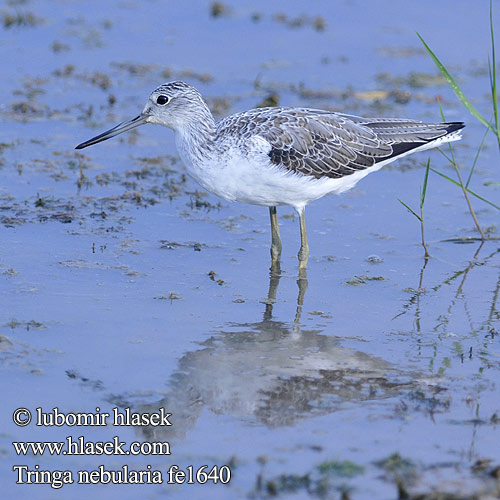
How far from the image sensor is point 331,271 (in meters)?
9.17

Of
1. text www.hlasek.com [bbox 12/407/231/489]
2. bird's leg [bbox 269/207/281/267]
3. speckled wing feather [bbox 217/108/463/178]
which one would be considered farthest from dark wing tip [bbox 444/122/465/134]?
text www.hlasek.com [bbox 12/407/231/489]

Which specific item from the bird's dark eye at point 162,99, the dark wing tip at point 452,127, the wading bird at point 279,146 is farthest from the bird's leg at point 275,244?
the dark wing tip at point 452,127

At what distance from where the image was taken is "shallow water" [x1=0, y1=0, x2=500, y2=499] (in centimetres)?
598

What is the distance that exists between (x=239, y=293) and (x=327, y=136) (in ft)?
6.19

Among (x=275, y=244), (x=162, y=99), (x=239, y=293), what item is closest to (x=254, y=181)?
(x=275, y=244)

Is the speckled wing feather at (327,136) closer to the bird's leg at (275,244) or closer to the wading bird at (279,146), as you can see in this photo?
the wading bird at (279,146)

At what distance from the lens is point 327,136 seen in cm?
941

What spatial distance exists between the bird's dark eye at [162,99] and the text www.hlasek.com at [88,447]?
14.1 feet

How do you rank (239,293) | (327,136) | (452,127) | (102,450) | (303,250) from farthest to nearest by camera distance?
1. (452,127)
2. (327,136)
3. (303,250)
4. (239,293)
5. (102,450)

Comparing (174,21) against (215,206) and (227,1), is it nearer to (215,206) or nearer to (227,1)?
(227,1)

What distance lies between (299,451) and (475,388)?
5.09ft

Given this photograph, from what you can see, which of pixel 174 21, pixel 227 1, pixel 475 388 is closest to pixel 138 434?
pixel 475 388

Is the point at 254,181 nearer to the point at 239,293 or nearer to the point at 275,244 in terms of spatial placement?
the point at 275,244

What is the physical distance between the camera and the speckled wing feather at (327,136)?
897 centimetres
